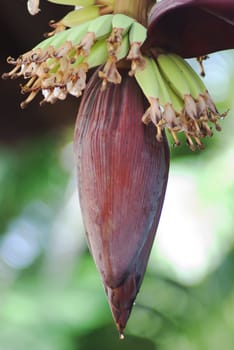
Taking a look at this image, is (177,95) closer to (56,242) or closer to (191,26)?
(191,26)

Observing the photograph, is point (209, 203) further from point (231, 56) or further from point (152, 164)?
point (152, 164)

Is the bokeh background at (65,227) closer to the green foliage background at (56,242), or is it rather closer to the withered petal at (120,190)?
the green foliage background at (56,242)

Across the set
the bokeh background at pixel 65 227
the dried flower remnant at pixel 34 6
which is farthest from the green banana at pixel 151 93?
the bokeh background at pixel 65 227

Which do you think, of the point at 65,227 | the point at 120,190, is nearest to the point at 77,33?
the point at 120,190

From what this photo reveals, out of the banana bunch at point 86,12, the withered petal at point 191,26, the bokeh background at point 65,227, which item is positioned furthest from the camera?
the bokeh background at point 65,227

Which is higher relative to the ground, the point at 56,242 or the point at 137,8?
the point at 137,8

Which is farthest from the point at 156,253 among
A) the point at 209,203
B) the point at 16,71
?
the point at 16,71

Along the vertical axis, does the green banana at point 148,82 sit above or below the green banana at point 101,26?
below

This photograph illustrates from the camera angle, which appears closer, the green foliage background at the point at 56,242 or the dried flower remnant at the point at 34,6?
the dried flower remnant at the point at 34,6
